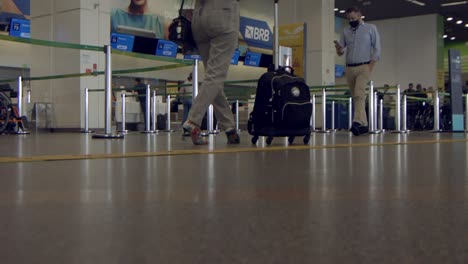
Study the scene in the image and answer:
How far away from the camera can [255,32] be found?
45.9 feet

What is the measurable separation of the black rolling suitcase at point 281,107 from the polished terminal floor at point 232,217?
1754mm

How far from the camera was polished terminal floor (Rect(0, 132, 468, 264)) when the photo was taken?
54cm

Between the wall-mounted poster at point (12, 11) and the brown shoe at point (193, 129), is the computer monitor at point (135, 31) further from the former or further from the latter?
the brown shoe at point (193, 129)

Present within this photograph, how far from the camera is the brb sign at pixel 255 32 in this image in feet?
44.7

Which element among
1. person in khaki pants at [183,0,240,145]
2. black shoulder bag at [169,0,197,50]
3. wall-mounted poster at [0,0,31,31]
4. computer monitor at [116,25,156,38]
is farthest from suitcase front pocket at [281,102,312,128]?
computer monitor at [116,25,156,38]

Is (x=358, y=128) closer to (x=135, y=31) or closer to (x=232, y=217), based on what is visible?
(x=232, y=217)

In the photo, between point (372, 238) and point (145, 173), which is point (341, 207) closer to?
point (372, 238)

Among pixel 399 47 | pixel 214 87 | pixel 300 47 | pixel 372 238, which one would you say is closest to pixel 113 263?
pixel 372 238

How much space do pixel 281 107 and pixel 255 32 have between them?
36.2ft

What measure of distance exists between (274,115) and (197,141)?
1.59 ft

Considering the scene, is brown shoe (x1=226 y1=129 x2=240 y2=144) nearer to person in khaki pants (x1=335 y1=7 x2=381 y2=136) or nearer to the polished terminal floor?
the polished terminal floor

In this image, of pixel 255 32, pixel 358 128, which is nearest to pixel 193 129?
pixel 358 128

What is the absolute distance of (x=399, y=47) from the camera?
58.4 ft

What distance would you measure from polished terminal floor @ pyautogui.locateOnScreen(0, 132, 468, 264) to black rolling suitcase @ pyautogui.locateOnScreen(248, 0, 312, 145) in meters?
1.75
